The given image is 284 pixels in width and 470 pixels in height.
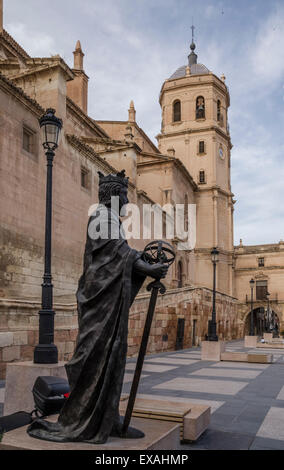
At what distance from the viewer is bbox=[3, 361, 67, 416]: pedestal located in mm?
5672

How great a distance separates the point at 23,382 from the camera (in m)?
5.82

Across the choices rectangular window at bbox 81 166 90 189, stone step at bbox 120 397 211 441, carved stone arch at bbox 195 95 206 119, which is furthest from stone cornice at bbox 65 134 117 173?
carved stone arch at bbox 195 95 206 119

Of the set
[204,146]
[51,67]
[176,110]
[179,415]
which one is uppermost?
[176,110]

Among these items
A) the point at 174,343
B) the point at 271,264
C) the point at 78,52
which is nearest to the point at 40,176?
the point at 174,343

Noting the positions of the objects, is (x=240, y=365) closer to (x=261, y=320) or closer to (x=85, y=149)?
(x=85, y=149)

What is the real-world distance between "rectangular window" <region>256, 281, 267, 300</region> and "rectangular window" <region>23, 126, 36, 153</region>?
4571cm

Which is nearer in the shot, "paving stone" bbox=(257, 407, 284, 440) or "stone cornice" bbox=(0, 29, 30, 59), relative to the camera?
"paving stone" bbox=(257, 407, 284, 440)

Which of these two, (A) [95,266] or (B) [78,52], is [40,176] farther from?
(B) [78,52]

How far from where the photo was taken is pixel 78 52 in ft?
106

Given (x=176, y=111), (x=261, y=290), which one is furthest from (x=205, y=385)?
(x=261, y=290)

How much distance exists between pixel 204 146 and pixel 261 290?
69.2ft

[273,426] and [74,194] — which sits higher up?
[74,194]

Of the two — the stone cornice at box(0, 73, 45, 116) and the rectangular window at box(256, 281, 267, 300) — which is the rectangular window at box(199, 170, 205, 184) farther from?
the stone cornice at box(0, 73, 45, 116)
